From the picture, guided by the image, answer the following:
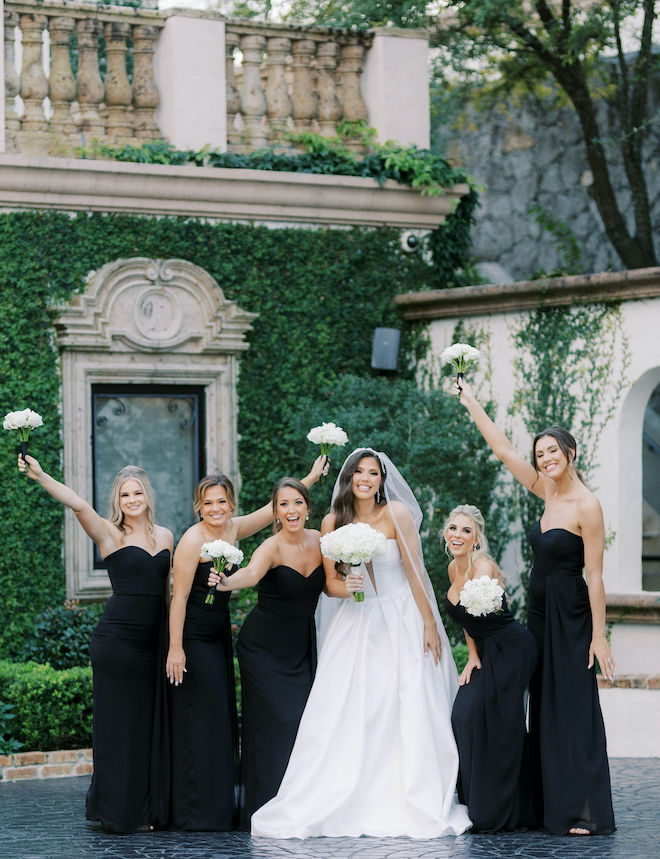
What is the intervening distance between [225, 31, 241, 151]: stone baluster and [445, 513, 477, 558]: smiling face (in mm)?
5307

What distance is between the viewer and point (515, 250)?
16.5m

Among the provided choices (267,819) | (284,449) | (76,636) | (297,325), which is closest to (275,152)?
(297,325)

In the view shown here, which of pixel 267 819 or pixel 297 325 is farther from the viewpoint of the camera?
pixel 297 325

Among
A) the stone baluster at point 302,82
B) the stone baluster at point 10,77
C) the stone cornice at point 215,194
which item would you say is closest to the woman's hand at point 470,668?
the stone cornice at point 215,194

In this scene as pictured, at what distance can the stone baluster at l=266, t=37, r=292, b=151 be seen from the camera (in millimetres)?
12055

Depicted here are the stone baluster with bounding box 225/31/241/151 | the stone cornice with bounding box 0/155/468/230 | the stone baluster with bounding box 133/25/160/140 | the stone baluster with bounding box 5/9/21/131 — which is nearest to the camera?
the stone cornice with bounding box 0/155/468/230

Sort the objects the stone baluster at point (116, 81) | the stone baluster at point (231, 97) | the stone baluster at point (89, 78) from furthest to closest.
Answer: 1. the stone baluster at point (231, 97)
2. the stone baluster at point (116, 81)
3. the stone baluster at point (89, 78)

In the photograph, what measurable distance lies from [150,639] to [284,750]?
92cm

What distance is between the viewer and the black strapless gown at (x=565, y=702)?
7301 mm

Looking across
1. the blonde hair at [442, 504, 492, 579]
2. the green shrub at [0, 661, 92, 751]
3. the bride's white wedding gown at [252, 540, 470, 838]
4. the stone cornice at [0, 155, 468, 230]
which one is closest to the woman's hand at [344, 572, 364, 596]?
the bride's white wedding gown at [252, 540, 470, 838]

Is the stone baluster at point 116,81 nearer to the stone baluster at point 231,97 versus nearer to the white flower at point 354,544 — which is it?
the stone baluster at point 231,97

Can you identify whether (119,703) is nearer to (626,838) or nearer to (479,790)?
(479,790)

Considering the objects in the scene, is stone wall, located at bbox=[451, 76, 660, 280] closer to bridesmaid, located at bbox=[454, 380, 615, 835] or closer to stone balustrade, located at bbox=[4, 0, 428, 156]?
stone balustrade, located at bbox=[4, 0, 428, 156]

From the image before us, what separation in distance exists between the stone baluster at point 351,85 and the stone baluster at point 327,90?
0.27 feet
